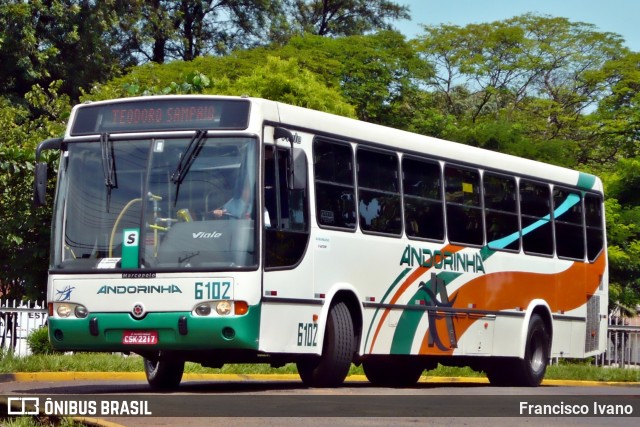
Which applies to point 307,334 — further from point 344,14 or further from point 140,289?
point 344,14

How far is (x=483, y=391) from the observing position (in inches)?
628

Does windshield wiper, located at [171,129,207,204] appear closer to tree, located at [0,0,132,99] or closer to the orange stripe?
the orange stripe

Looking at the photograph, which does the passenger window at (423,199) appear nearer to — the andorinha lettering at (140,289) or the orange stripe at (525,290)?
the orange stripe at (525,290)

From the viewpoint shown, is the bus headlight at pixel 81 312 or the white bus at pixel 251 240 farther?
the bus headlight at pixel 81 312

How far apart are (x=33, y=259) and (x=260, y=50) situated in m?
31.2

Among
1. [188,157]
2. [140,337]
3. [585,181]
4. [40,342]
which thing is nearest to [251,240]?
[188,157]

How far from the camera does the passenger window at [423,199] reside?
16578 mm

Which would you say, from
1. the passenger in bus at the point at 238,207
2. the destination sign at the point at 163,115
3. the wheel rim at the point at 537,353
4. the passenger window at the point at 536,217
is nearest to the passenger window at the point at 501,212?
the passenger window at the point at 536,217

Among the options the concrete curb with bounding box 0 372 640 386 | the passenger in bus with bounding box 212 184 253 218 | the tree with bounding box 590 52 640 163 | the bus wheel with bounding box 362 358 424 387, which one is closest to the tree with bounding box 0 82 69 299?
the concrete curb with bounding box 0 372 640 386

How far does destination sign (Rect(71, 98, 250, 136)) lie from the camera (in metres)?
14.1

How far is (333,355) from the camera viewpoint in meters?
→ 14.7

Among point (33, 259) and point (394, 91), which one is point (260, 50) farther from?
point (33, 259)

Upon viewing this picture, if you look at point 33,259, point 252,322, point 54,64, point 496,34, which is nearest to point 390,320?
point 252,322

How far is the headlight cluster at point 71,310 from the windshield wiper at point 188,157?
1455 mm
